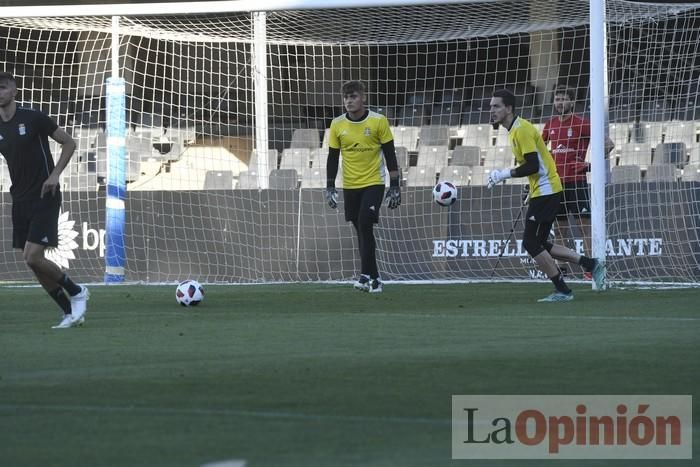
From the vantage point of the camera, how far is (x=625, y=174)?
58.7ft

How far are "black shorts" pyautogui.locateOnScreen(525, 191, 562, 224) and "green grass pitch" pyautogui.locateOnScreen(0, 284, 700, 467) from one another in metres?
0.80

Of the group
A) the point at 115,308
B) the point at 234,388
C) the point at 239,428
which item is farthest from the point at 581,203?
the point at 239,428

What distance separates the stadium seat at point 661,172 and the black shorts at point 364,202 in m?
4.91

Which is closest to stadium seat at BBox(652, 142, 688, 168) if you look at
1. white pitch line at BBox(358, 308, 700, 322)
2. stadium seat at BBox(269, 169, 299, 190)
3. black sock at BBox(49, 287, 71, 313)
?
stadium seat at BBox(269, 169, 299, 190)

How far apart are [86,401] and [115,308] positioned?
20.4 ft

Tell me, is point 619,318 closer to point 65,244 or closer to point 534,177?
point 534,177

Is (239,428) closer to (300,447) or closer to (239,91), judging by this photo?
(300,447)

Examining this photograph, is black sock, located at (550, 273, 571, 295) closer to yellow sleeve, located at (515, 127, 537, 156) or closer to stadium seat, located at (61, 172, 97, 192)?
yellow sleeve, located at (515, 127, 537, 156)

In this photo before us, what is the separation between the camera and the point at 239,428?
507 cm

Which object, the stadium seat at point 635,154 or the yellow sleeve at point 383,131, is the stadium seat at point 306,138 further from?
the yellow sleeve at point 383,131

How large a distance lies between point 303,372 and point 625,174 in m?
12.0

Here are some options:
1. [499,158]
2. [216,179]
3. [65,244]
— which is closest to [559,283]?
[65,244]

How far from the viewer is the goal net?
1633cm

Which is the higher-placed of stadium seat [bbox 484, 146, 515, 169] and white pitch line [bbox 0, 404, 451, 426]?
stadium seat [bbox 484, 146, 515, 169]
